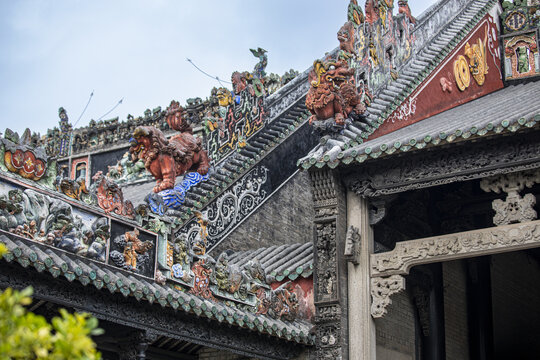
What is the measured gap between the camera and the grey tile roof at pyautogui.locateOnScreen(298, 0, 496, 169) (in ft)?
39.7

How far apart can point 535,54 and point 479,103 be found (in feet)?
8.90

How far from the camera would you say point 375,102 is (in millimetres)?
13781

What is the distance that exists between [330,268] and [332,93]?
101 inches

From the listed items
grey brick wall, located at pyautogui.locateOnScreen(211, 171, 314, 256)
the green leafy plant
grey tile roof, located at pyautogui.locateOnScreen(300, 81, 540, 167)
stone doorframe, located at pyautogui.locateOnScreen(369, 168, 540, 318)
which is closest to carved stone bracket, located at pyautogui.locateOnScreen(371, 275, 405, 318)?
stone doorframe, located at pyautogui.locateOnScreen(369, 168, 540, 318)

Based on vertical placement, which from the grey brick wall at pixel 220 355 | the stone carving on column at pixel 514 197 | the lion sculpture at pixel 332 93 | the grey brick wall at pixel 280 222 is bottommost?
the grey brick wall at pixel 220 355

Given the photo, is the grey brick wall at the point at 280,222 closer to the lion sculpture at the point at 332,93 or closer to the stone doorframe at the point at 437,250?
the lion sculpture at the point at 332,93

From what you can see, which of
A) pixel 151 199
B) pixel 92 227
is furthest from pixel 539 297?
pixel 92 227

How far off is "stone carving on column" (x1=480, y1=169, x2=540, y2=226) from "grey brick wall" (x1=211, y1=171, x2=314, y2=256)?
4.69 metres

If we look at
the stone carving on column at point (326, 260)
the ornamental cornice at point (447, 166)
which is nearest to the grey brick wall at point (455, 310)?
the stone carving on column at point (326, 260)

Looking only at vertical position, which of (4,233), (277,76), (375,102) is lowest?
A: (4,233)

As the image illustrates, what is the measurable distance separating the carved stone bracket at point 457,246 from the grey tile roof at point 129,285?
1.49 m

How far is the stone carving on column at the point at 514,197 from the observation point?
10.9 metres

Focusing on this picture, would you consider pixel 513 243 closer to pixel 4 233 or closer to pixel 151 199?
pixel 151 199

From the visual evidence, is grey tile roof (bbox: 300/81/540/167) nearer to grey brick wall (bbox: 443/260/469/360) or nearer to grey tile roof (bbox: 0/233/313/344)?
grey tile roof (bbox: 0/233/313/344)
